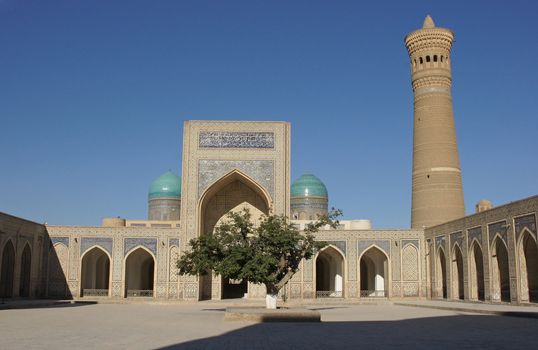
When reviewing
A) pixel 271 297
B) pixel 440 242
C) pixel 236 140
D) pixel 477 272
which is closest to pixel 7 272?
pixel 236 140

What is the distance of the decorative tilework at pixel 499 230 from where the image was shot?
58.0 feet

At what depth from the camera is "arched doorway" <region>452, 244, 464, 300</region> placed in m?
21.5

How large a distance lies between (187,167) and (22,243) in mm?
6344

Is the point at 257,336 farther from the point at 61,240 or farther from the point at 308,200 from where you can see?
the point at 308,200

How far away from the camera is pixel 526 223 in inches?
651

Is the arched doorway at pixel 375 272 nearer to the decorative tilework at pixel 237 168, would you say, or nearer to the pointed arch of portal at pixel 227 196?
the pointed arch of portal at pixel 227 196

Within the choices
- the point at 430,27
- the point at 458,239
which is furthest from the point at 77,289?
the point at 430,27

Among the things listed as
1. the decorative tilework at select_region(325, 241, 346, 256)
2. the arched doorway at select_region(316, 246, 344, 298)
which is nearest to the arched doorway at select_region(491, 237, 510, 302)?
the decorative tilework at select_region(325, 241, 346, 256)

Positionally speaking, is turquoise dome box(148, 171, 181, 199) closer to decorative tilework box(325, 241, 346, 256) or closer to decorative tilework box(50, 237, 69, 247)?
decorative tilework box(50, 237, 69, 247)

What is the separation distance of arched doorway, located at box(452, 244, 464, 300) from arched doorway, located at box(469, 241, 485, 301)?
713 mm

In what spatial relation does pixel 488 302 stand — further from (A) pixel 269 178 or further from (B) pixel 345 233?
(A) pixel 269 178

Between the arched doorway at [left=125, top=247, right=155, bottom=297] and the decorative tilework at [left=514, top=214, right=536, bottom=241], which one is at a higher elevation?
the decorative tilework at [left=514, top=214, right=536, bottom=241]

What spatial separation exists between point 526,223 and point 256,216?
36.6 feet

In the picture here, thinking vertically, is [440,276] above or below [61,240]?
below
